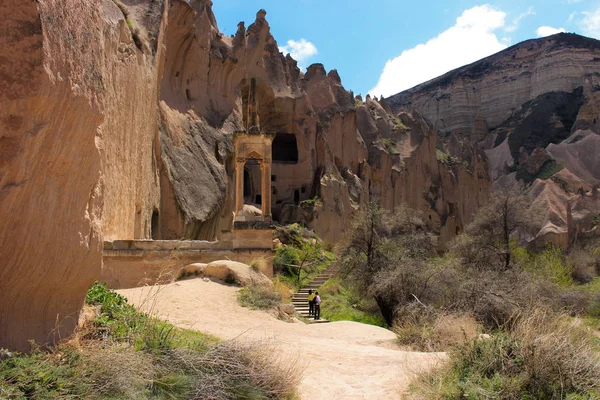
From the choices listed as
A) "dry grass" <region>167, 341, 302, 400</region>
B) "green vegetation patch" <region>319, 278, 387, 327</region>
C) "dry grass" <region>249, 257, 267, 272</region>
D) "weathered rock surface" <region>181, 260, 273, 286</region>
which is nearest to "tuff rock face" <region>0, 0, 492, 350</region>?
"dry grass" <region>167, 341, 302, 400</region>

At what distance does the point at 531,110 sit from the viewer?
9356 centimetres

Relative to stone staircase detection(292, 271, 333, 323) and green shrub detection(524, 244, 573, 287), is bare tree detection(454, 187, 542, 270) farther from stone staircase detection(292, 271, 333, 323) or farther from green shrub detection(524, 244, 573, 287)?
stone staircase detection(292, 271, 333, 323)

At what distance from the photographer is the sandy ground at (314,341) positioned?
6.50 metres

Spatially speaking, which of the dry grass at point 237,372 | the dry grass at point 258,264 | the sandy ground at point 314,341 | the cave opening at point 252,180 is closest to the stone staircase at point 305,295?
the dry grass at point 258,264

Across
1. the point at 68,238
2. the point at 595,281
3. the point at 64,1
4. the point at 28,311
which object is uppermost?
the point at 64,1

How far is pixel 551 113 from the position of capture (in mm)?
91312

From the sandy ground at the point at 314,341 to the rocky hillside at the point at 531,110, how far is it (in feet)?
180

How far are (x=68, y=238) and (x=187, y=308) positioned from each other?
19.8ft

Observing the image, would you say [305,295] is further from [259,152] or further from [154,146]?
[154,146]

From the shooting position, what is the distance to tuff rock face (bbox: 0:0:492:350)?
→ 176 inches

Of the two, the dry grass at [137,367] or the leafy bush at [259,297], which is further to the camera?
the leafy bush at [259,297]

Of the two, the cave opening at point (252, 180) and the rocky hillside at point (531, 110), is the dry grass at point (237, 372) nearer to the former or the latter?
the cave opening at point (252, 180)

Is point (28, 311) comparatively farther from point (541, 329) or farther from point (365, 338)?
point (365, 338)

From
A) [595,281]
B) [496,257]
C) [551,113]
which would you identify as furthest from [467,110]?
[496,257]
